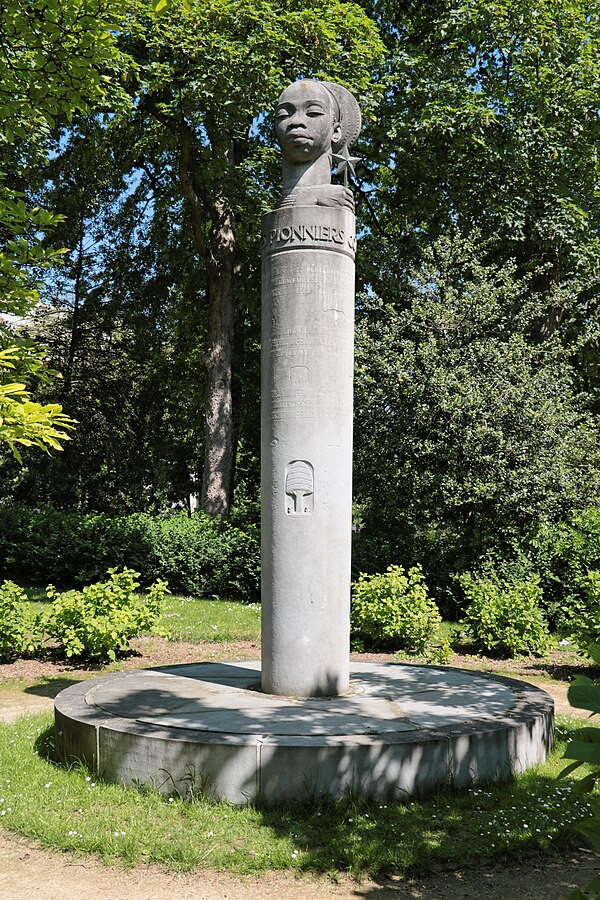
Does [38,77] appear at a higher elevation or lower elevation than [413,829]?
higher

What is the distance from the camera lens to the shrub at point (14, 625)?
991 cm

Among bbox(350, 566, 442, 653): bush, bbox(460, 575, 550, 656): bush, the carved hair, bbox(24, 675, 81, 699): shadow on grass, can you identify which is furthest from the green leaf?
bbox(460, 575, 550, 656): bush

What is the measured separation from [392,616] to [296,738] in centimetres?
572

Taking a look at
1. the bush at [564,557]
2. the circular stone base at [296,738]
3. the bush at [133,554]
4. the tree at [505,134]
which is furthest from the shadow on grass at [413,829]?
the tree at [505,134]

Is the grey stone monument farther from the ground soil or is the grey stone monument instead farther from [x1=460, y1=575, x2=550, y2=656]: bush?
[x1=460, y1=575, x2=550, y2=656]: bush

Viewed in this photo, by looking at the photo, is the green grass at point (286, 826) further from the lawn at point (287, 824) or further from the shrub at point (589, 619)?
the shrub at point (589, 619)

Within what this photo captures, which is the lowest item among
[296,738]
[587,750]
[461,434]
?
[296,738]

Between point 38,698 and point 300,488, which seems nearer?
point 300,488

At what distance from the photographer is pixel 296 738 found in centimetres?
514

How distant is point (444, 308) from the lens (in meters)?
14.9

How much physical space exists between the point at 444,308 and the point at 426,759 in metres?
10.7

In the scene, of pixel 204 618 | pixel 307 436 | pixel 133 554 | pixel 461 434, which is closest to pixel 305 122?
pixel 307 436

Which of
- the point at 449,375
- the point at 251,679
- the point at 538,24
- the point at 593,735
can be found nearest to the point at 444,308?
the point at 449,375

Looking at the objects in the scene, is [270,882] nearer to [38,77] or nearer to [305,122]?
[305,122]
